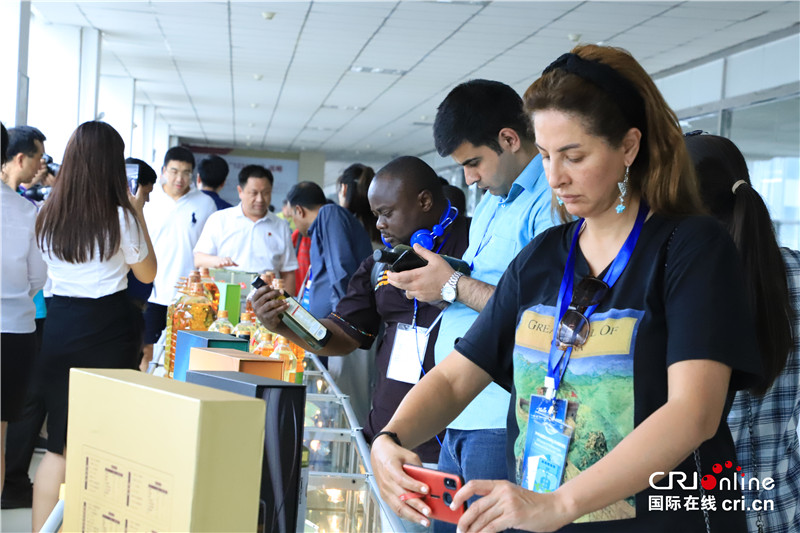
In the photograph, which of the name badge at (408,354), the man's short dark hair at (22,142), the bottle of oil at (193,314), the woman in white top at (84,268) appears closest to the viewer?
the name badge at (408,354)

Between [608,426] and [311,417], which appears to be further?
[311,417]

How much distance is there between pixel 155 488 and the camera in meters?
0.84

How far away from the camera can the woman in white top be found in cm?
290

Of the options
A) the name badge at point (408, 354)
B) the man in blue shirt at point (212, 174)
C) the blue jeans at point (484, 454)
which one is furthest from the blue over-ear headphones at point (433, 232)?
the man in blue shirt at point (212, 174)

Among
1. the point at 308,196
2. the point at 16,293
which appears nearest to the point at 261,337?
the point at 16,293

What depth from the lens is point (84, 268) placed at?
299cm

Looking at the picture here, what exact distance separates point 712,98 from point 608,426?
26.9ft

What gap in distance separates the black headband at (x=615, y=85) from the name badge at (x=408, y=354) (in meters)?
1.07

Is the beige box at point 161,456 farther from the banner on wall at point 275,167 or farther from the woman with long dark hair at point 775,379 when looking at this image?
the banner on wall at point 275,167

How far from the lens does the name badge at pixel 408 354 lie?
2.19m

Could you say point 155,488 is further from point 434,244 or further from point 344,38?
point 344,38

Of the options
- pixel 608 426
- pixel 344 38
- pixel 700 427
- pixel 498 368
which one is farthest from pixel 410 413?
pixel 344 38

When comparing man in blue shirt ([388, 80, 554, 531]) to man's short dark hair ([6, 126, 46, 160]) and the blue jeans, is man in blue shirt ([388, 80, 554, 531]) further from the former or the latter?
man's short dark hair ([6, 126, 46, 160])

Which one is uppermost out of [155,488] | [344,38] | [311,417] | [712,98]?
[344,38]
